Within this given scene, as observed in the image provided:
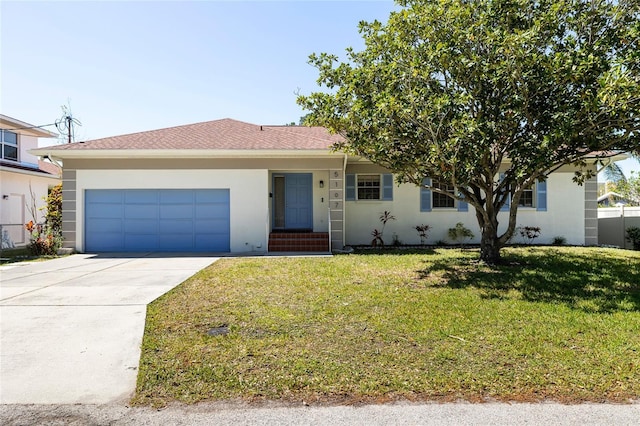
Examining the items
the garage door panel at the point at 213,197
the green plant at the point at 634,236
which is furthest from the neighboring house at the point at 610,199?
the garage door panel at the point at 213,197

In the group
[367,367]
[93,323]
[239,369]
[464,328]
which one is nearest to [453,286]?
[464,328]

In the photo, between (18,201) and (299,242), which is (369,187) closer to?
(299,242)

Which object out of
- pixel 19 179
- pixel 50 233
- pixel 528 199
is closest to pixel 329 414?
pixel 50 233

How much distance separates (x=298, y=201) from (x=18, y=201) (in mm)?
12368

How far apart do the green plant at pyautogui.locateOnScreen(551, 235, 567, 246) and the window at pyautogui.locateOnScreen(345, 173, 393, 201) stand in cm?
610

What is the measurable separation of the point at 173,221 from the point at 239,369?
950 cm

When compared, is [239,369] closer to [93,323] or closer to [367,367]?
[367,367]

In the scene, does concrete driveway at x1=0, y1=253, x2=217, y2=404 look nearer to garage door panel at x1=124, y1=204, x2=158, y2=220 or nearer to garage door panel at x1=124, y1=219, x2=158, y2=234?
garage door panel at x1=124, y1=219, x2=158, y2=234

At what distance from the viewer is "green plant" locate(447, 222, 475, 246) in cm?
1334

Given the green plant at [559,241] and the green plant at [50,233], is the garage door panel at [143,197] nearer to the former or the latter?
the green plant at [50,233]

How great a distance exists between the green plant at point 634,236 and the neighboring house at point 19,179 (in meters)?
22.9

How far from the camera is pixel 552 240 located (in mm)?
13484

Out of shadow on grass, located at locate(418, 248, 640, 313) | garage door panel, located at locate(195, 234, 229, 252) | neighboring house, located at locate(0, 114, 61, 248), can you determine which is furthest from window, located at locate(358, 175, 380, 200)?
neighboring house, located at locate(0, 114, 61, 248)

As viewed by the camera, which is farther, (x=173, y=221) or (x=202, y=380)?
(x=173, y=221)
